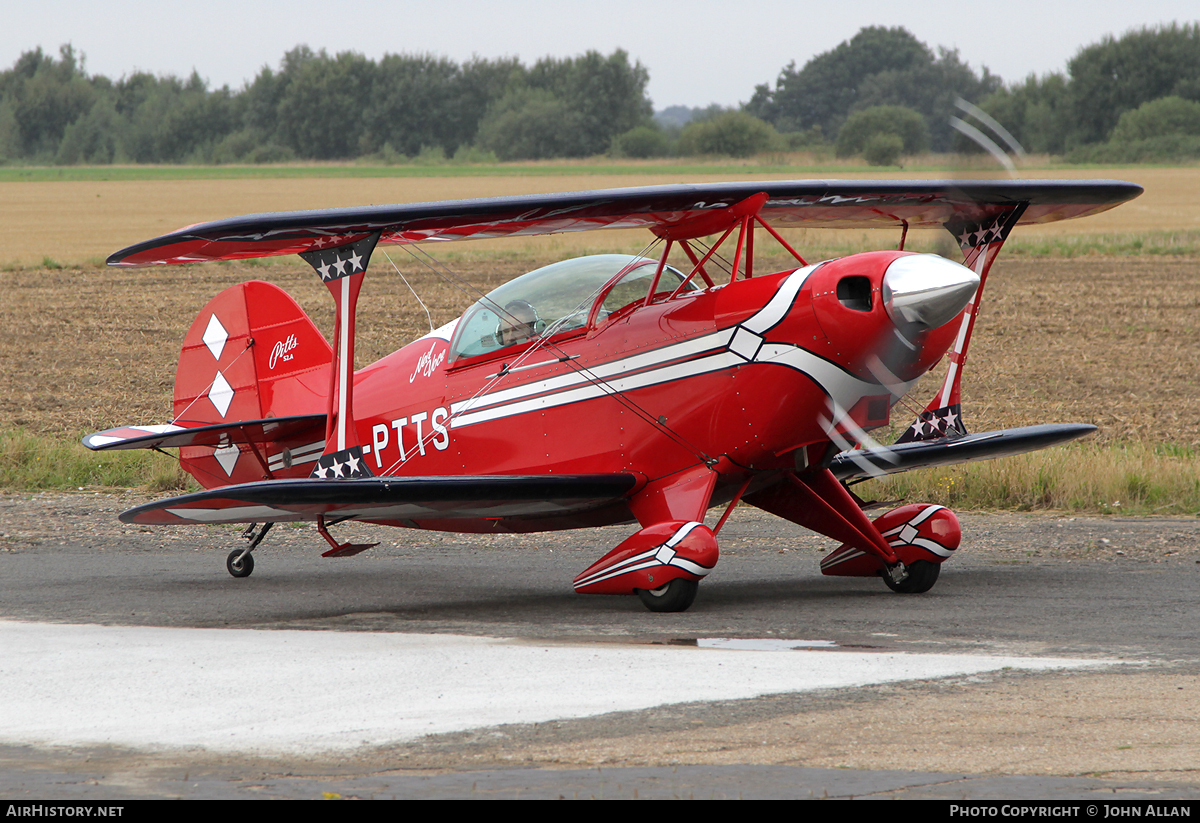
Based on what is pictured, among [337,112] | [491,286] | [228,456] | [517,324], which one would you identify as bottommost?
[491,286]

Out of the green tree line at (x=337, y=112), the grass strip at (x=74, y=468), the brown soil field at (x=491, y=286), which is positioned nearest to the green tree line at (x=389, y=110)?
the green tree line at (x=337, y=112)

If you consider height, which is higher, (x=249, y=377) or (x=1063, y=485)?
(x=249, y=377)

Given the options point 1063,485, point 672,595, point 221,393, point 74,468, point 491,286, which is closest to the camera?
point 672,595

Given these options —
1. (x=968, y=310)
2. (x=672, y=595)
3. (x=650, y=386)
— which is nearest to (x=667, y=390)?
(x=650, y=386)

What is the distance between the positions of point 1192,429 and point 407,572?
37.5ft

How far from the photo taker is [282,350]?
12398mm

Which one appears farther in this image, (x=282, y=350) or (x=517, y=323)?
(x=282, y=350)

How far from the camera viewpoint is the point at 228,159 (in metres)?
114

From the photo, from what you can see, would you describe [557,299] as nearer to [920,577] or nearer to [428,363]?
[428,363]

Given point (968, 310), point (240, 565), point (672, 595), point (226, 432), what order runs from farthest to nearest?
point (240, 565), point (226, 432), point (968, 310), point (672, 595)

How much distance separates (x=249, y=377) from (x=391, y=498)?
13.2 ft

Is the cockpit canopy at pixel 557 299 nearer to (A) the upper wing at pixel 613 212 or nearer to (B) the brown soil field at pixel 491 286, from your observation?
(A) the upper wing at pixel 613 212

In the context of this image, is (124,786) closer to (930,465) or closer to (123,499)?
(930,465)

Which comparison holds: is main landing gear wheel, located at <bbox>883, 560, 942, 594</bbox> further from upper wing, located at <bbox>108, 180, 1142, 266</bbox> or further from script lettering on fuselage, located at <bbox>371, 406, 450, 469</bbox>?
script lettering on fuselage, located at <bbox>371, 406, 450, 469</bbox>
